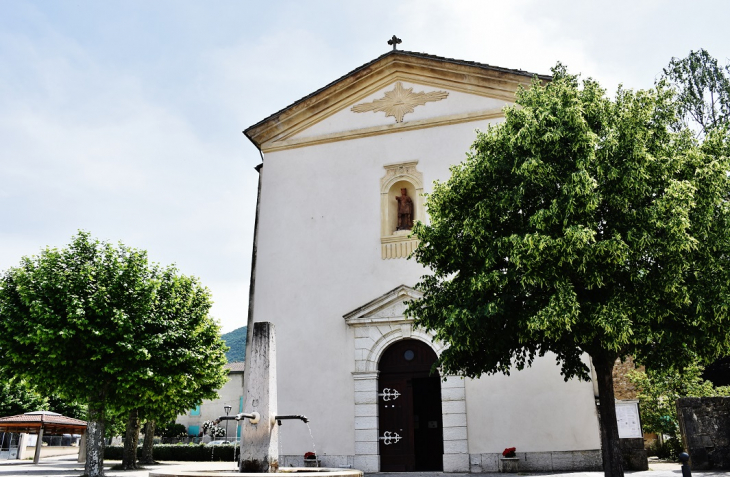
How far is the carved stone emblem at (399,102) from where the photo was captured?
17375 mm

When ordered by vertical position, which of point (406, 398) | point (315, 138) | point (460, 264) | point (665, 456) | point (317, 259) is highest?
point (315, 138)

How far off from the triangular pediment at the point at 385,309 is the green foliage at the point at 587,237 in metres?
3.82

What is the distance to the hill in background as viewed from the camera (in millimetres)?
154750

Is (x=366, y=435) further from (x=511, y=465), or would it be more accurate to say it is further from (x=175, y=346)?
(x=175, y=346)

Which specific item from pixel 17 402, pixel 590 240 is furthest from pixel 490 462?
pixel 17 402

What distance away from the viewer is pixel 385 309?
15.7m

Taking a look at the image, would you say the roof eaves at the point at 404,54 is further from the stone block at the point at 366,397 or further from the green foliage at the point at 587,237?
the stone block at the point at 366,397

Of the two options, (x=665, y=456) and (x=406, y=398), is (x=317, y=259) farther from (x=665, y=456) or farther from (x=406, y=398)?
(x=665, y=456)

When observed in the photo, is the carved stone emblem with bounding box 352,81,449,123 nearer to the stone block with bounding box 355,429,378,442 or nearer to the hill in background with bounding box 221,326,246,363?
the stone block with bounding box 355,429,378,442

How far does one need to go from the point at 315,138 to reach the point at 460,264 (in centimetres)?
829

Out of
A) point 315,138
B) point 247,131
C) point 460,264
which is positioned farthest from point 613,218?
point 247,131

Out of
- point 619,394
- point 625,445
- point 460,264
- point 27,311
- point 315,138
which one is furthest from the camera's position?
point 619,394

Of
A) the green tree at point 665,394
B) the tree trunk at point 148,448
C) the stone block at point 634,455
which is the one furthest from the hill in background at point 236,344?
the stone block at point 634,455

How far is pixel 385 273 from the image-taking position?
1611 cm
